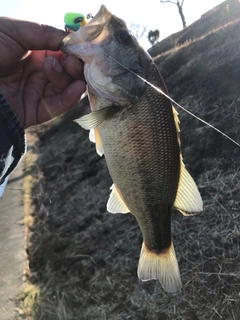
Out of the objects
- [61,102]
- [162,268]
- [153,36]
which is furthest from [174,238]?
[153,36]

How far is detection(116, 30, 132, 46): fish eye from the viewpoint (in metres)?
2.47

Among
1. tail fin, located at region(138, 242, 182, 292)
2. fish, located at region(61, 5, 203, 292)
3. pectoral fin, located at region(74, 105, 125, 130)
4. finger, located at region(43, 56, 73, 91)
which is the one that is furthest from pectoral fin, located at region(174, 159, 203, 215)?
finger, located at region(43, 56, 73, 91)

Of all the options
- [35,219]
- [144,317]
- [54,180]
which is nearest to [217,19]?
[54,180]

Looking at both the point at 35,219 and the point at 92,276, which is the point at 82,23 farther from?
the point at 35,219

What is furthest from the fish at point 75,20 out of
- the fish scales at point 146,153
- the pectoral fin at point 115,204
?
the pectoral fin at point 115,204

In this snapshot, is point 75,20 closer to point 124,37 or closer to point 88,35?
point 88,35

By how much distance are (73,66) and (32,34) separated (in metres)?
0.40

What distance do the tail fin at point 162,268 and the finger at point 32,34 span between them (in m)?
1.48

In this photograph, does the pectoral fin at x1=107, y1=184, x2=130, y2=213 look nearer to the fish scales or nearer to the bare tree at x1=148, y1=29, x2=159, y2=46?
the fish scales

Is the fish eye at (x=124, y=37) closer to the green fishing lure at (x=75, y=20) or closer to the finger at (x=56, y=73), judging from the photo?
the green fishing lure at (x=75, y=20)

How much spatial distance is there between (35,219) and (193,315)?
4.29m

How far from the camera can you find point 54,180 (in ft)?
33.0

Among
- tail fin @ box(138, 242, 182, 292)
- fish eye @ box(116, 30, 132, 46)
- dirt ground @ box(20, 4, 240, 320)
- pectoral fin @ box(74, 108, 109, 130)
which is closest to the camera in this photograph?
pectoral fin @ box(74, 108, 109, 130)

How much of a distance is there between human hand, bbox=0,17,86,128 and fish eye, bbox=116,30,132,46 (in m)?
0.29
